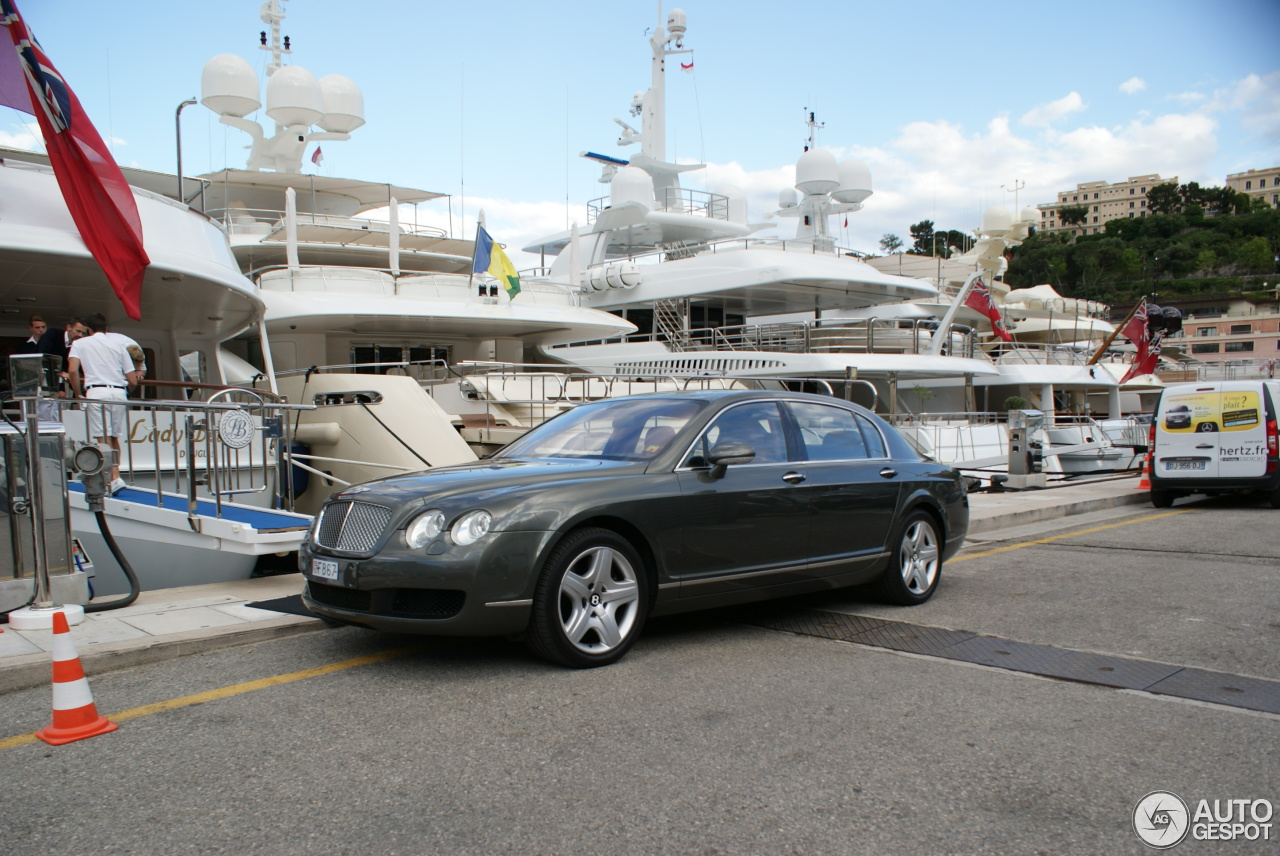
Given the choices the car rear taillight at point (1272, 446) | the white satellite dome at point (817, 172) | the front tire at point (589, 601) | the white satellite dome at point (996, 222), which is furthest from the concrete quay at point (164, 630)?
the white satellite dome at point (996, 222)

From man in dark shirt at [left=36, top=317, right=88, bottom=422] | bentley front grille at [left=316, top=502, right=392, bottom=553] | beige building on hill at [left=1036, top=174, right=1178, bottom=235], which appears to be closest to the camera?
bentley front grille at [left=316, top=502, right=392, bottom=553]

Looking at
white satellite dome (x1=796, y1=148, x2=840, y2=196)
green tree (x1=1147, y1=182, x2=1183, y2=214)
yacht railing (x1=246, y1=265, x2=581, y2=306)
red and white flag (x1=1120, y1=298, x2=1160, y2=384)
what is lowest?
red and white flag (x1=1120, y1=298, x2=1160, y2=384)

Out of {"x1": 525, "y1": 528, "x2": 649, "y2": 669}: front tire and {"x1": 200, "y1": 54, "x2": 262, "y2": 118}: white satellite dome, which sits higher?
{"x1": 200, "y1": 54, "x2": 262, "y2": 118}: white satellite dome

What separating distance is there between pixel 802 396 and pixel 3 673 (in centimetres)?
472

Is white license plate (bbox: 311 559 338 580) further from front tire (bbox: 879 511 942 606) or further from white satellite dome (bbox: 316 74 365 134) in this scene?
white satellite dome (bbox: 316 74 365 134)

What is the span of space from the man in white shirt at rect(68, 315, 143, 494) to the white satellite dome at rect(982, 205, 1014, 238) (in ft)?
129

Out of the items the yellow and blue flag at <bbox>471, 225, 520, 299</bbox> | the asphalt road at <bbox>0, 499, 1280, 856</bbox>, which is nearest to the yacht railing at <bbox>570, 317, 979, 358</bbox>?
the yellow and blue flag at <bbox>471, 225, 520, 299</bbox>

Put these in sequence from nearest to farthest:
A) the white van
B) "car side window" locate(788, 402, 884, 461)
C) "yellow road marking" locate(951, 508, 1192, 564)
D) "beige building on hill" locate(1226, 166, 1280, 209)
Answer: "car side window" locate(788, 402, 884, 461)
"yellow road marking" locate(951, 508, 1192, 564)
the white van
"beige building on hill" locate(1226, 166, 1280, 209)

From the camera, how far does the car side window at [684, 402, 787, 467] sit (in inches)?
219

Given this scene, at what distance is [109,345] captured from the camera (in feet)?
27.4

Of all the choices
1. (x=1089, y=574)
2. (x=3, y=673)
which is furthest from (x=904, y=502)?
(x=3, y=673)

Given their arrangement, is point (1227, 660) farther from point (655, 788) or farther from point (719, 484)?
point (655, 788)

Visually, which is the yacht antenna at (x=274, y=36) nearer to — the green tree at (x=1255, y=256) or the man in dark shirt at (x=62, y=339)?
the man in dark shirt at (x=62, y=339)

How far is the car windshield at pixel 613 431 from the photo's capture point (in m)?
5.51
